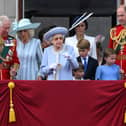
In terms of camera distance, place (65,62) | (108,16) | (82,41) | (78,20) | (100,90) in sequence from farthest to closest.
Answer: (108,16)
(78,20)
(82,41)
(65,62)
(100,90)

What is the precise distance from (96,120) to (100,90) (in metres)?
0.34

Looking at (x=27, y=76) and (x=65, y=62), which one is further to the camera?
(x=27, y=76)

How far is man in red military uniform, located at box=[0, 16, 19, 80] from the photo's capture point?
25.5 ft

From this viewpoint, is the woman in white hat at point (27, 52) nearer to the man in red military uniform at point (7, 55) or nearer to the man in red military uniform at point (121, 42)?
the man in red military uniform at point (7, 55)

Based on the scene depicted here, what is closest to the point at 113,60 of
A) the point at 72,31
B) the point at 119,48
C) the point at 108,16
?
the point at 119,48

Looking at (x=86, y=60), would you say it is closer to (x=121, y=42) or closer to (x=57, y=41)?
(x=121, y=42)

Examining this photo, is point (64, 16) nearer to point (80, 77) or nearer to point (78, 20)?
point (78, 20)

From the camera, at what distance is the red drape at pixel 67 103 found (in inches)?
272

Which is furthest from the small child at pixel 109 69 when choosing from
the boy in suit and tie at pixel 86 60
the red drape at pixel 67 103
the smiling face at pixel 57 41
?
the red drape at pixel 67 103

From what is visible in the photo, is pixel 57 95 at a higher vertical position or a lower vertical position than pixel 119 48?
lower

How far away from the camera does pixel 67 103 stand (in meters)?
6.96

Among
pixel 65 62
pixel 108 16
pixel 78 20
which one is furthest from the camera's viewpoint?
pixel 108 16

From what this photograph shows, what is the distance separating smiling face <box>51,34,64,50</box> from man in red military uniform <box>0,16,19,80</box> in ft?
2.11

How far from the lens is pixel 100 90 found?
693cm
